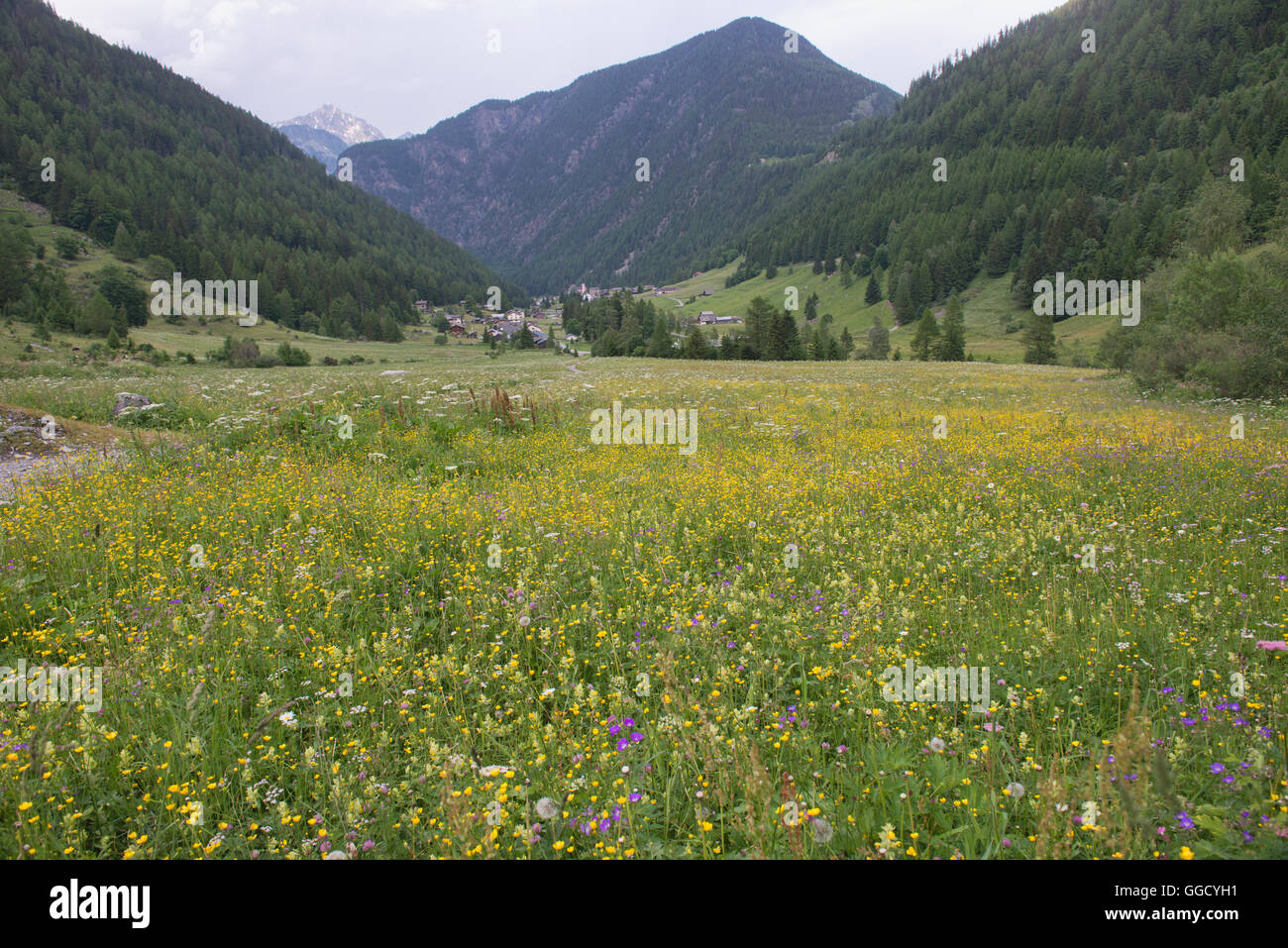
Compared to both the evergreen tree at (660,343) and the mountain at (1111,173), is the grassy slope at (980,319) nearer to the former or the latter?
the mountain at (1111,173)

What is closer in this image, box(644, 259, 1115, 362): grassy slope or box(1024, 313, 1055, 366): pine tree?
box(1024, 313, 1055, 366): pine tree

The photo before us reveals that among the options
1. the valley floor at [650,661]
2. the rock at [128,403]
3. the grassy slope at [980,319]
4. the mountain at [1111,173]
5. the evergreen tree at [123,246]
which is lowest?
the valley floor at [650,661]

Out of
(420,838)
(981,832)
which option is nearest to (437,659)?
(420,838)

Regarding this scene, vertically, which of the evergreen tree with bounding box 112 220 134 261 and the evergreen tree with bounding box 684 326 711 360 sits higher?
the evergreen tree with bounding box 112 220 134 261

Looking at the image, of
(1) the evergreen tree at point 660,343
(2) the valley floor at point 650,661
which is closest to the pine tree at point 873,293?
(1) the evergreen tree at point 660,343

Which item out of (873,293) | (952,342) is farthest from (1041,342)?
(873,293)

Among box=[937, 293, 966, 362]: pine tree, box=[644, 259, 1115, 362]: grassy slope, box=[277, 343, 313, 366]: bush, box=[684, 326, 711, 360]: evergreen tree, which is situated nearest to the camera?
box=[277, 343, 313, 366]: bush

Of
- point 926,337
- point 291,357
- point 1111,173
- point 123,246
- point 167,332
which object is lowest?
point 291,357

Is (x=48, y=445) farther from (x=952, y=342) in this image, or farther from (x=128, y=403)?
(x=952, y=342)

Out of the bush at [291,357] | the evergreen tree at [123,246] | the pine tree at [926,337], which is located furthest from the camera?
the evergreen tree at [123,246]

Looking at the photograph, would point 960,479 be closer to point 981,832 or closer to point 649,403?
point 981,832

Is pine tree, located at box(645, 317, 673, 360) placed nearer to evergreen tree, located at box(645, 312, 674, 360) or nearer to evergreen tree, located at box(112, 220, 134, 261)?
evergreen tree, located at box(645, 312, 674, 360)

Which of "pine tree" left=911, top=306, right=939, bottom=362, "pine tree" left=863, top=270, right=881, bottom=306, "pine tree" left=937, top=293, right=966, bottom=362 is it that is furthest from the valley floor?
"pine tree" left=863, top=270, right=881, bottom=306
